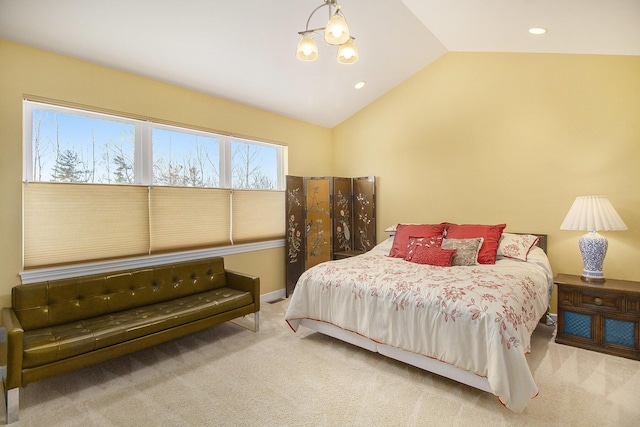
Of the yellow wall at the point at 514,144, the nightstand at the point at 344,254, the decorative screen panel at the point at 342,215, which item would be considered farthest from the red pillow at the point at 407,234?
the decorative screen panel at the point at 342,215

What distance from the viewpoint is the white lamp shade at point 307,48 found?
7.62 ft

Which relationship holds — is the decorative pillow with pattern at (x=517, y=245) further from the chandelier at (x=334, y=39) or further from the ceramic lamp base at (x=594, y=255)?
the chandelier at (x=334, y=39)

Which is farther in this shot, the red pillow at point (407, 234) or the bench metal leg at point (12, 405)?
the red pillow at point (407, 234)

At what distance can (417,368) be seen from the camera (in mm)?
2566

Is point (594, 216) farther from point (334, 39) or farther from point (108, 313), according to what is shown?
point (108, 313)

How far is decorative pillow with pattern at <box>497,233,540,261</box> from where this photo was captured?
332 centimetres

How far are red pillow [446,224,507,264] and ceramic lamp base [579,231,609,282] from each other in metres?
0.74

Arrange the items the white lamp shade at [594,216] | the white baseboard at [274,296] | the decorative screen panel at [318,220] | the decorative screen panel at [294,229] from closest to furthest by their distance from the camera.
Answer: the white lamp shade at [594,216]
the white baseboard at [274,296]
the decorative screen panel at [294,229]
the decorative screen panel at [318,220]

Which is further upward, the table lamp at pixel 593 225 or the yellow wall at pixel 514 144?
the yellow wall at pixel 514 144

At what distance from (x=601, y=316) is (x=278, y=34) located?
3.81 meters

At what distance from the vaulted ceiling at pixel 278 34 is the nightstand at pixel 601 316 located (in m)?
2.08

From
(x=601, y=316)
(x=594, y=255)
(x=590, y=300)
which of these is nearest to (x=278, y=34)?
(x=594, y=255)

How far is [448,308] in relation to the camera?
225 cm

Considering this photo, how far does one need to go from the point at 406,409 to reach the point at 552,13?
315cm
